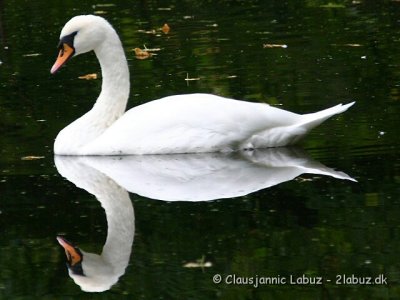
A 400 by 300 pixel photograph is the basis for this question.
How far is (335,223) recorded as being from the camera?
299 inches

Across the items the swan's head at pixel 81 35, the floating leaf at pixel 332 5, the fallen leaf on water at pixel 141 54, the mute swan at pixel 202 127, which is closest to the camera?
the mute swan at pixel 202 127

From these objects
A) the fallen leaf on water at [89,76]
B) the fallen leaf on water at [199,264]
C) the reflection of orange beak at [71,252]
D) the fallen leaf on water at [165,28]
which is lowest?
the fallen leaf on water at [165,28]

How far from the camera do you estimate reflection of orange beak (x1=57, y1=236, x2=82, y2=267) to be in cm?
732

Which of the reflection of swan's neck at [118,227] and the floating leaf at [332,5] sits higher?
the reflection of swan's neck at [118,227]

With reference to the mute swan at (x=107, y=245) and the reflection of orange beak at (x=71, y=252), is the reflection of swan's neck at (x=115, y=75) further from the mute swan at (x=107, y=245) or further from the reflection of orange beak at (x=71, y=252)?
the reflection of orange beak at (x=71, y=252)

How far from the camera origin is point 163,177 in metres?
9.07

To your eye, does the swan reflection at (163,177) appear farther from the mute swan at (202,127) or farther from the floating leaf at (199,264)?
the floating leaf at (199,264)

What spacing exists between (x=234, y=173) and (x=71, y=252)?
1.89m

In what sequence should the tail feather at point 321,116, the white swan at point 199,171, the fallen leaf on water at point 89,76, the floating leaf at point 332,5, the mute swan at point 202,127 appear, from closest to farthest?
the white swan at point 199,171
the tail feather at point 321,116
the mute swan at point 202,127
the fallen leaf on water at point 89,76
the floating leaf at point 332,5

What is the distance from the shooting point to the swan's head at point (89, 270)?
22.7ft

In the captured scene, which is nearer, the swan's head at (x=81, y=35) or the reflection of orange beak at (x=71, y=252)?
the reflection of orange beak at (x=71, y=252)

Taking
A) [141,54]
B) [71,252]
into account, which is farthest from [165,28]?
[71,252]

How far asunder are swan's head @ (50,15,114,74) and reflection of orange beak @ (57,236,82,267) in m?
2.79

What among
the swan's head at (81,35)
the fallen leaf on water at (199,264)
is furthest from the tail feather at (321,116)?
the fallen leaf on water at (199,264)
